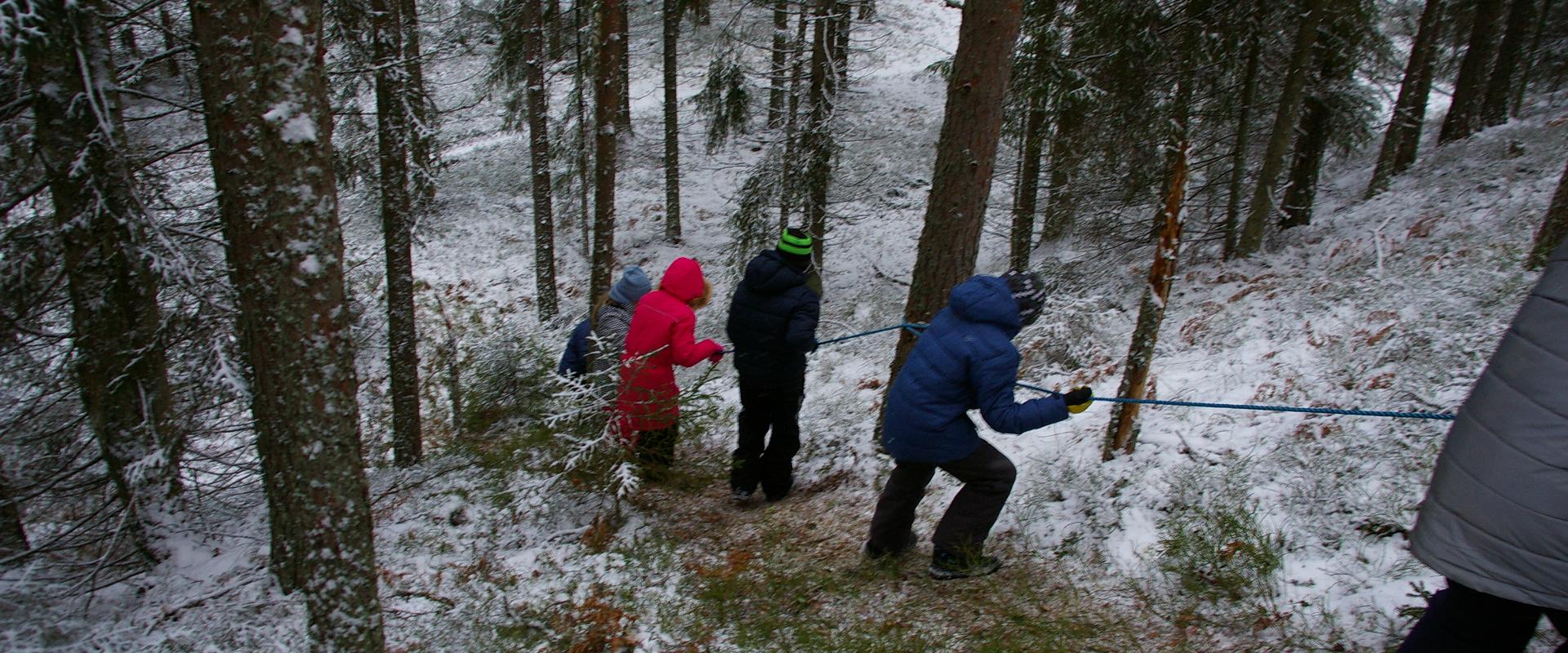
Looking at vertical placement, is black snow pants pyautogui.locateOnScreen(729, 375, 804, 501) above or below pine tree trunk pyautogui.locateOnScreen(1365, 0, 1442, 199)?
below

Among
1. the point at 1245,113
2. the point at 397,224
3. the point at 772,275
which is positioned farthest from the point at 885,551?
the point at 1245,113

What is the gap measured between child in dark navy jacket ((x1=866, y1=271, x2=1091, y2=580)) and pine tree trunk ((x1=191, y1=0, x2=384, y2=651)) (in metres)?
2.89

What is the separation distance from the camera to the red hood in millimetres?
5742

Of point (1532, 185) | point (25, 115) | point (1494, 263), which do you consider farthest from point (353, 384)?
Answer: point (1532, 185)

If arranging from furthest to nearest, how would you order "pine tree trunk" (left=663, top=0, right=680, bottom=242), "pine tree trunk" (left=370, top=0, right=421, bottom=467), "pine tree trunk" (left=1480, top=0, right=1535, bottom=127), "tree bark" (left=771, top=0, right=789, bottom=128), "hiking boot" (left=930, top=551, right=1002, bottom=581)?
"pine tree trunk" (left=663, top=0, right=680, bottom=242), "tree bark" (left=771, top=0, right=789, bottom=128), "pine tree trunk" (left=1480, top=0, right=1535, bottom=127), "pine tree trunk" (left=370, top=0, right=421, bottom=467), "hiking boot" (left=930, top=551, right=1002, bottom=581)

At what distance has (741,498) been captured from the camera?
6203mm

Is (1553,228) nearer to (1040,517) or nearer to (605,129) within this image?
(1040,517)

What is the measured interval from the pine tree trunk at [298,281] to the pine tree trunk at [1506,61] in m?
15.8

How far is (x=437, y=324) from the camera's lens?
50.9ft

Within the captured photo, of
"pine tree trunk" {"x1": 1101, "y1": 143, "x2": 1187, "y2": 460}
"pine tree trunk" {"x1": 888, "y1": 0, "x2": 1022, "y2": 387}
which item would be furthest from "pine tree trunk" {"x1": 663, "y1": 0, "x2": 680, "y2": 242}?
"pine tree trunk" {"x1": 1101, "y1": 143, "x2": 1187, "y2": 460}

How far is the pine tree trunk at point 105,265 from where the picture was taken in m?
4.85

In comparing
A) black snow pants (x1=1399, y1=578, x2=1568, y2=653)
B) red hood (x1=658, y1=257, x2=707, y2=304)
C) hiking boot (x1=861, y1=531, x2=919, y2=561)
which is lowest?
hiking boot (x1=861, y1=531, x2=919, y2=561)

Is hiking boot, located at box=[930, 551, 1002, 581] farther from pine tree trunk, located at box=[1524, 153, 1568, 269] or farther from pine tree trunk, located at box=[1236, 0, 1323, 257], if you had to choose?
pine tree trunk, located at box=[1236, 0, 1323, 257]

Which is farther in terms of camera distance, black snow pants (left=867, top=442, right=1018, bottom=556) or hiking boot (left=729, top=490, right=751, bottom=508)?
hiking boot (left=729, top=490, right=751, bottom=508)
